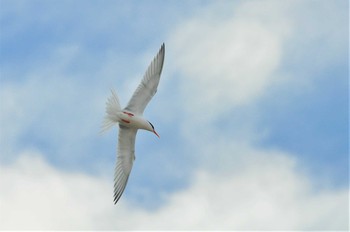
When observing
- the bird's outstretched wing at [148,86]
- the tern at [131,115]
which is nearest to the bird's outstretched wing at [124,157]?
the tern at [131,115]

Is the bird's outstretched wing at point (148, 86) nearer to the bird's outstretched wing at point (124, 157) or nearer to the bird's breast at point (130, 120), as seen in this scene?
the bird's breast at point (130, 120)

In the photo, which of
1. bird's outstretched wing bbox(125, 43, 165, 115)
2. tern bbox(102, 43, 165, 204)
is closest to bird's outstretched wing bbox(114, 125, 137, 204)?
tern bbox(102, 43, 165, 204)

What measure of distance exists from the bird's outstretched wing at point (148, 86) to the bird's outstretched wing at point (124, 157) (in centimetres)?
96

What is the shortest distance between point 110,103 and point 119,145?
1914 mm

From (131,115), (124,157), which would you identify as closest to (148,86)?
(131,115)

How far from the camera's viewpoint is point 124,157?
25.0 meters

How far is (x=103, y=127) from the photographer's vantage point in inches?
930

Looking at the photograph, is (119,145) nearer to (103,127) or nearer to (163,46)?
(103,127)

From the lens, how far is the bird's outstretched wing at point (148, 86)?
23.8 meters

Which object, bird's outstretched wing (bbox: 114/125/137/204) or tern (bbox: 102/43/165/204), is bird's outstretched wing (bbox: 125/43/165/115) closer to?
tern (bbox: 102/43/165/204)

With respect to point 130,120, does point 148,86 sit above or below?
above

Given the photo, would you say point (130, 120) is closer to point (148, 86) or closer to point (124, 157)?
point (148, 86)

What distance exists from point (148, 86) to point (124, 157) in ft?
9.13

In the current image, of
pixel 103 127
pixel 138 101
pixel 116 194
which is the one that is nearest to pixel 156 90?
pixel 138 101
